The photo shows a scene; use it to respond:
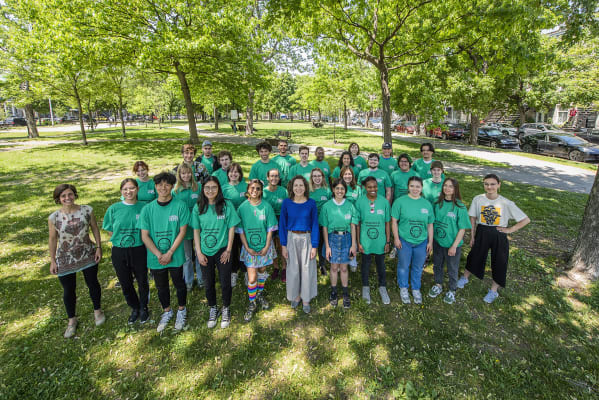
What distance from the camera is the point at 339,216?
13.4ft

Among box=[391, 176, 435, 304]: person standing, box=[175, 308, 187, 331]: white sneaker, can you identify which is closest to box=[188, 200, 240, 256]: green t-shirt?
box=[175, 308, 187, 331]: white sneaker

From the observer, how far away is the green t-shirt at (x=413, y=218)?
4.16 metres

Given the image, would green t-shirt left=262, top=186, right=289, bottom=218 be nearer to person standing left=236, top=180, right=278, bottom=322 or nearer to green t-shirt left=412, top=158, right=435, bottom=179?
person standing left=236, top=180, right=278, bottom=322

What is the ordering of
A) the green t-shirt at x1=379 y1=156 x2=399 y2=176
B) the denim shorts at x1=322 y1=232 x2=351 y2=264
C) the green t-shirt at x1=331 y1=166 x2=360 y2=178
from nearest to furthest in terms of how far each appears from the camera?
1. the denim shorts at x1=322 y1=232 x2=351 y2=264
2. the green t-shirt at x1=331 y1=166 x2=360 y2=178
3. the green t-shirt at x1=379 y1=156 x2=399 y2=176

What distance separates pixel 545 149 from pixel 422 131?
17.4 meters

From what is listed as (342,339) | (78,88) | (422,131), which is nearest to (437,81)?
(422,131)

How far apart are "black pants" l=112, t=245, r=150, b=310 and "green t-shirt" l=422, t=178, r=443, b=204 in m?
4.55

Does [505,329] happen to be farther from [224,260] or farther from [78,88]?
[78,88]

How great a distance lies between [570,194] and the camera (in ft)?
32.1

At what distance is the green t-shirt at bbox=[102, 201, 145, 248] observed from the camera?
3650 millimetres

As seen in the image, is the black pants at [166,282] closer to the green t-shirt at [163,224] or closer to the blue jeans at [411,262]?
the green t-shirt at [163,224]

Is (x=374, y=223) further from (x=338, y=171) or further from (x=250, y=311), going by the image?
(x=250, y=311)

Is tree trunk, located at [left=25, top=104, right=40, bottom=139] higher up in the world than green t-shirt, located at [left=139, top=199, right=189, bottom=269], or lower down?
higher up

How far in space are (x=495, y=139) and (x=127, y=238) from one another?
28.3 metres
